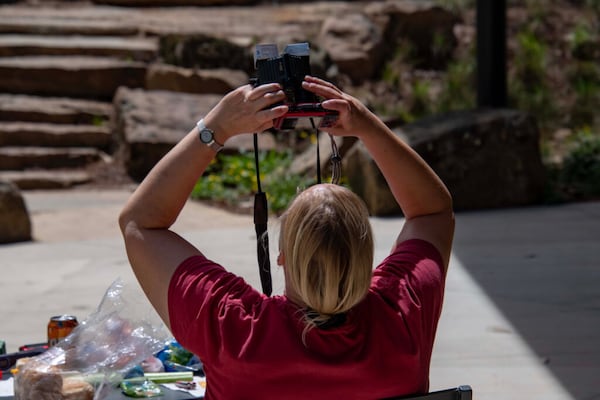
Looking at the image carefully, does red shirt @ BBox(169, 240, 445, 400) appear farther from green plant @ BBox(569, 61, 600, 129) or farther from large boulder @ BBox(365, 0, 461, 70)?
large boulder @ BBox(365, 0, 461, 70)

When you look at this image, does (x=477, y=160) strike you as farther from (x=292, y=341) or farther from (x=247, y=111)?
(x=292, y=341)

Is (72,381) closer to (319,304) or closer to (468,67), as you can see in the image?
(319,304)

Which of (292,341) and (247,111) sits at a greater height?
(247,111)

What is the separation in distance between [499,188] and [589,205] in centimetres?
76

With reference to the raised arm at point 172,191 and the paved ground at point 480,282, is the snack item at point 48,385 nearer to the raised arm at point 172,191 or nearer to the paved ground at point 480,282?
the raised arm at point 172,191

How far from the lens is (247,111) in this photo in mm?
2068

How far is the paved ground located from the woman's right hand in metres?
1.75

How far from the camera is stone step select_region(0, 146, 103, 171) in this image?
1059 cm

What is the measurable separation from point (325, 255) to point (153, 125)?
890cm

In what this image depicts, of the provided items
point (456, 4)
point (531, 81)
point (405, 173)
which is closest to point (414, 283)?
point (405, 173)

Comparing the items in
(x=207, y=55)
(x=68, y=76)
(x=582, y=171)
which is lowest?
(x=582, y=171)

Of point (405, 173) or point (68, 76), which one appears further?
point (68, 76)

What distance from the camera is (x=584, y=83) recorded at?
1236 cm

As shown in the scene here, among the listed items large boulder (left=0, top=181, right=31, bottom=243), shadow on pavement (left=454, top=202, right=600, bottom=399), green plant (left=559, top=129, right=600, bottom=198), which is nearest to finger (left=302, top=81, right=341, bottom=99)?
shadow on pavement (left=454, top=202, right=600, bottom=399)
